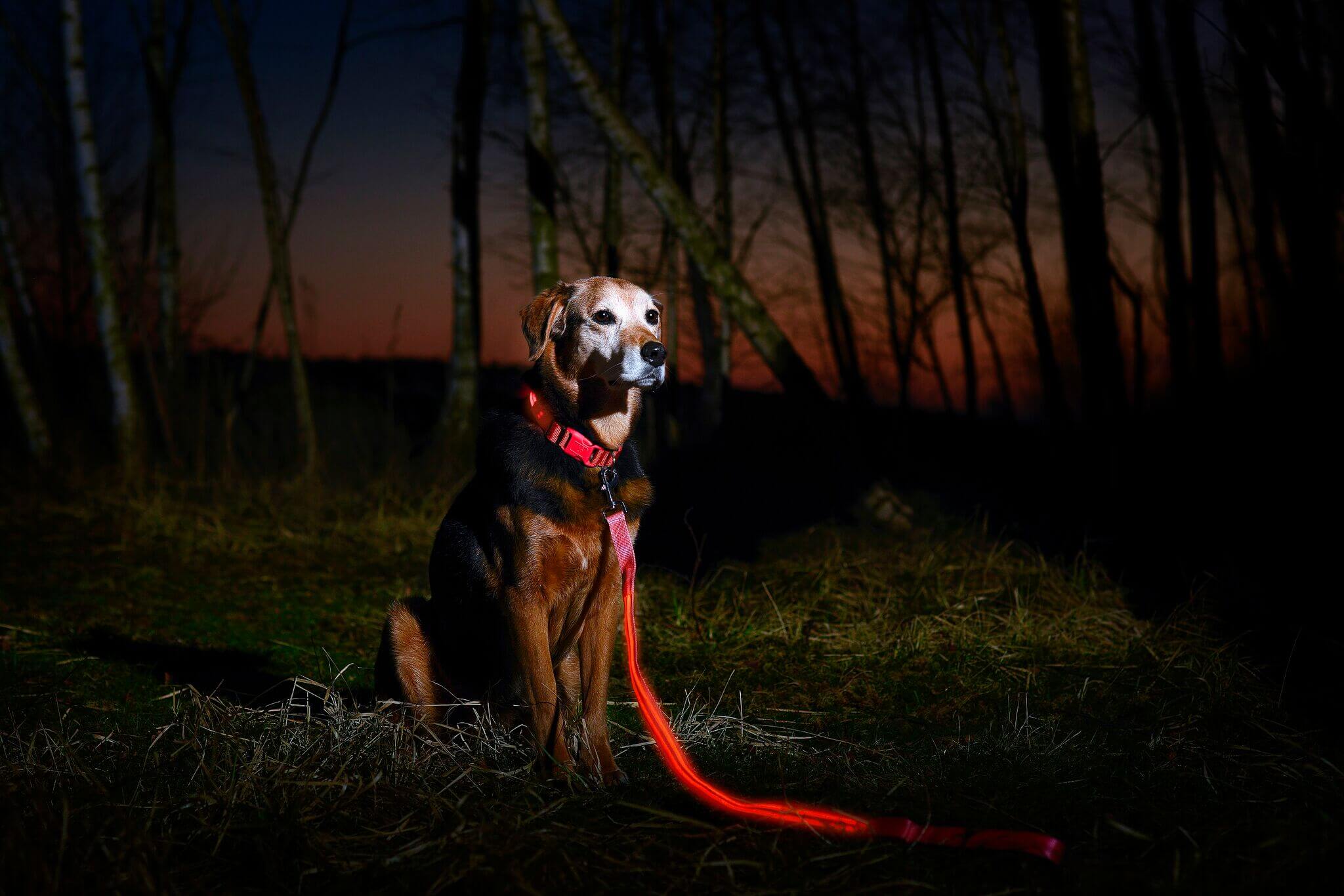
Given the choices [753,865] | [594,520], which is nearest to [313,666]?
[594,520]

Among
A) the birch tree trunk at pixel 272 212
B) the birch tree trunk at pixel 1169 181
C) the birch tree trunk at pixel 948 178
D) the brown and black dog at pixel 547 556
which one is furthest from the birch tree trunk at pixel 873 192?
the brown and black dog at pixel 547 556

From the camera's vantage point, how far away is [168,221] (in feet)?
39.0

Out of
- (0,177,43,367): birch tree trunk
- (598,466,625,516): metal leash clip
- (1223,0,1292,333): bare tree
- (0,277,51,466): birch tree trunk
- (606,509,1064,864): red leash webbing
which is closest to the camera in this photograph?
(606,509,1064,864): red leash webbing

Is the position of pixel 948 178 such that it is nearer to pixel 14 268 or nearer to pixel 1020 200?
pixel 1020 200

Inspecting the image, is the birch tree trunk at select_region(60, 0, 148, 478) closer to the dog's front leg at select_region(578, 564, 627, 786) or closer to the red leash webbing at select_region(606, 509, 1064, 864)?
the dog's front leg at select_region(578, 564, 627, 786)

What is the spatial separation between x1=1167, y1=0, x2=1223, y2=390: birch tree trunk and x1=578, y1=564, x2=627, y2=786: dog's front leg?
22.7 feet

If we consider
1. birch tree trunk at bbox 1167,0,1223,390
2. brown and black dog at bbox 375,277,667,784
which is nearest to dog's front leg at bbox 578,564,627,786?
brown and black dog at bbox 375,277,667,784

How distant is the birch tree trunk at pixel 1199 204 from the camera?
8.00 m

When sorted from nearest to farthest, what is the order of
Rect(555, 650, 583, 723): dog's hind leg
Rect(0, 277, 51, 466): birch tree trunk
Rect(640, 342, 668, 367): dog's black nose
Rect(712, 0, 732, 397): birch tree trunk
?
Rect(640, 342, 668, 367): dog's black nose, Rect(555, 650, 583, 723): dog's hind leg, Rect(0, 277, 51, 466): birch tree trunk, Rect(712, 0, 732, 397): birch tree trunk

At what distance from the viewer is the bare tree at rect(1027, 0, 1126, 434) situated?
693 cm

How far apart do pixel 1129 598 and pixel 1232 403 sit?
5385 millimetres

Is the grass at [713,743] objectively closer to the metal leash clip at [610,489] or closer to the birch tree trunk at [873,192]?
the metal leash clip at [610,489]

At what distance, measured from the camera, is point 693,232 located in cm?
697

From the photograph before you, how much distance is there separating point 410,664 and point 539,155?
7.12 metres
